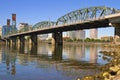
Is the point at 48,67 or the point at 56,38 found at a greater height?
the point at 56,38

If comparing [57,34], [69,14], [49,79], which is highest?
[69,14]

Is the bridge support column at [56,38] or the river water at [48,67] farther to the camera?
the bridge support column at [56,38]

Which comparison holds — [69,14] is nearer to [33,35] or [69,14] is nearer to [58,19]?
[58,19]

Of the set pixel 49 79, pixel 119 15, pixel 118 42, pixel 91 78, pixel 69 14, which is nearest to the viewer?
pixel 91 78

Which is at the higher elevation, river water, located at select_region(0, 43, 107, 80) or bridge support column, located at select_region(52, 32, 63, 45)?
bridge support column, located at select_region(52, 32, 63, 45)

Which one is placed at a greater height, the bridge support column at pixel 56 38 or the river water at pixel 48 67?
the bridge support column at pixel 56 38

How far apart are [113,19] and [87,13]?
1490 inches

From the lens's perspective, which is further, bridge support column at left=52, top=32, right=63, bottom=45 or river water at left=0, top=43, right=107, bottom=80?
bridge support column at left=52, top=32, right=63, bottom=45

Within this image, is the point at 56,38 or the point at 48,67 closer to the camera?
the point at 48,67

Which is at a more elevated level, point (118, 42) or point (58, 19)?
point (58, 19)

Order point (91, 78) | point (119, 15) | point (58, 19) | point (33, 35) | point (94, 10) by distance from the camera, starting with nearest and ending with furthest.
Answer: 1. point (91, 78)
2. point (119, 15)
3. point (94, 10)
4. point (58, 19)
5. point (33, 35)

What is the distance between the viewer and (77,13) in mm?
139250

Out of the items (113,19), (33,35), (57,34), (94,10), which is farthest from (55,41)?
(113,19)

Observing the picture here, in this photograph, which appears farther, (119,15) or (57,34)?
(57,34)
